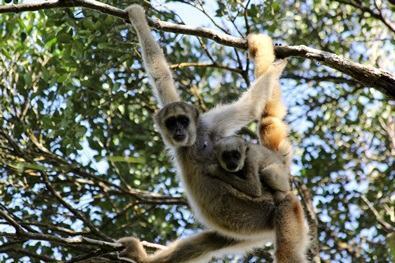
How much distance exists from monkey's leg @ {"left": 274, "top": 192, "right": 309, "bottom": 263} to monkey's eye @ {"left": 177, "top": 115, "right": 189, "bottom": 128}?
1.61 meters

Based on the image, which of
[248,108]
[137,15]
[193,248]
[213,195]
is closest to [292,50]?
[248,108]

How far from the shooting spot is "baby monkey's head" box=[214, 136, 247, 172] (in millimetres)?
7820

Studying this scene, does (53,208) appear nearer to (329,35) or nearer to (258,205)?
(258,205)

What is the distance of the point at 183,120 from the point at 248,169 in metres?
1.09

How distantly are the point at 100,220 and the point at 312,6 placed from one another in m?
6.43

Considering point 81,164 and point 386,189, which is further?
point 386,189

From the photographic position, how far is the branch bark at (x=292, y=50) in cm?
677

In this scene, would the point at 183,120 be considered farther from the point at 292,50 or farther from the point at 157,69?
the point at 292,50

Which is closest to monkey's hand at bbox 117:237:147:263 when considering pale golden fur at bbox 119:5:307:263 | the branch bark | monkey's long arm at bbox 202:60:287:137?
pale golden fur at bbox 119:5:307:263

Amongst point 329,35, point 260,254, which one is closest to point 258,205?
point 260,254

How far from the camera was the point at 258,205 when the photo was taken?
795 cm

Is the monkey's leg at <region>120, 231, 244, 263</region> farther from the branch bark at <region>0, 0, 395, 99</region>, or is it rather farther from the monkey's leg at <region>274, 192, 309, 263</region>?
the branch bark at <region>0, 0, 395, 99</region>

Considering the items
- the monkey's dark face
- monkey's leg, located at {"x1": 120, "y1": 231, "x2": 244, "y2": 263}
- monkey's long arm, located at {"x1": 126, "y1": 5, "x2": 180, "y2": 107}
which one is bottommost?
monkey's leg, located at {"x1": 120, "y1": 231, "x2": 244, "y2": 263}

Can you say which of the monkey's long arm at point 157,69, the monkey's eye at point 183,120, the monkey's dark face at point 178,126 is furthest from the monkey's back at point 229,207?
the monkey's long arm at point 157,69
